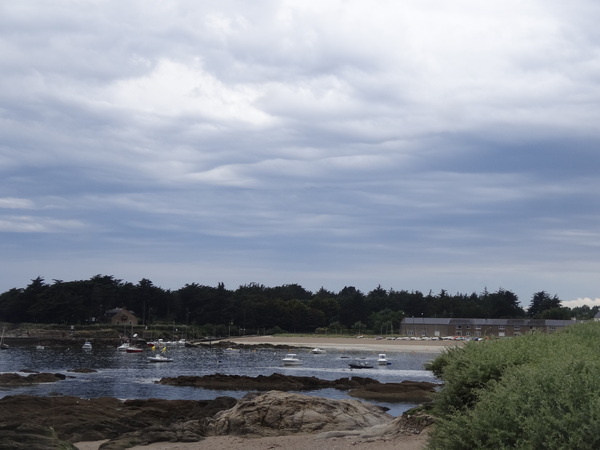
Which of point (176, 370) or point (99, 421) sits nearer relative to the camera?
point (99, 421)

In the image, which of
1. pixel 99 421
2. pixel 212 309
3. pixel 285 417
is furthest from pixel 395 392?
pixel 212 309

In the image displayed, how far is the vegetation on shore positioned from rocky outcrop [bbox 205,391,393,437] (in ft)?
43.8

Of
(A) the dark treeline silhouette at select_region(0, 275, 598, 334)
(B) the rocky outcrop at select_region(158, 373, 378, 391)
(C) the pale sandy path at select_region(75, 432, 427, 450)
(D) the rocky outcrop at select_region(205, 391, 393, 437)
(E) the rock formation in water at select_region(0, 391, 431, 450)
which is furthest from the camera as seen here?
(A) the dark treeline silhouette at select_region(0, 275, 598, 334)

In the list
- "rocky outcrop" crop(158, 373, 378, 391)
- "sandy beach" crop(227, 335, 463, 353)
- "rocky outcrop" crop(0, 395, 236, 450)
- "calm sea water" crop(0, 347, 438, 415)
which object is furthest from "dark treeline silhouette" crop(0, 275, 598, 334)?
"rocky outcrop" crop(0, 395, 236, 450)

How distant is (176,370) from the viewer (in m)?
83.6

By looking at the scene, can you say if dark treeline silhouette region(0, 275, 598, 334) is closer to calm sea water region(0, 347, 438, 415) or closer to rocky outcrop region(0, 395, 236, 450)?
calm sea water region(0, 347, 438, 415)

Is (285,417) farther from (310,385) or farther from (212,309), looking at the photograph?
(212,309)

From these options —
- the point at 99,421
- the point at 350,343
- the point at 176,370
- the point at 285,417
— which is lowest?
the point at 176,370

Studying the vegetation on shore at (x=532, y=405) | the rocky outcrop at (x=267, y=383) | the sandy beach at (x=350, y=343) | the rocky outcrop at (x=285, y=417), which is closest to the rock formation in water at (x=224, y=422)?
the rocky outcrop at (x=285, y=417)

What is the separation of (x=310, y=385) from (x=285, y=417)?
32751mm

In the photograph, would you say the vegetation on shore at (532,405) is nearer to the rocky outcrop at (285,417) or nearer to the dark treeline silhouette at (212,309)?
the rocky outcrop at (285,417)

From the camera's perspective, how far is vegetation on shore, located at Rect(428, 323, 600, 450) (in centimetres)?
962

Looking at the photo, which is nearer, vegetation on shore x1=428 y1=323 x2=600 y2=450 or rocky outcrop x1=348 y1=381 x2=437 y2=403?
vegetation on shore x1=428 y1=323 x2=600 y2=450

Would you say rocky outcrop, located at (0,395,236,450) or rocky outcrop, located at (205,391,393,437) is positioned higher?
rocky outcrop, located at (205,391,393,437)
